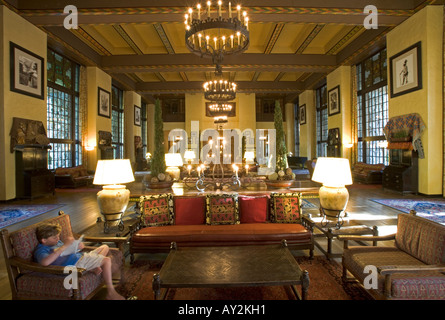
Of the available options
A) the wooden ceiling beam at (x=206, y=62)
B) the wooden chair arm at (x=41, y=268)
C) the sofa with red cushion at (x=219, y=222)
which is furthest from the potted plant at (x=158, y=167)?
the wooden ceiling beam at (x=206, y=62)

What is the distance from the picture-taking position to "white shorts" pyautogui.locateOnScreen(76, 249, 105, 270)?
2.10 metres

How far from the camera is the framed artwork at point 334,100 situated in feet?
36.9

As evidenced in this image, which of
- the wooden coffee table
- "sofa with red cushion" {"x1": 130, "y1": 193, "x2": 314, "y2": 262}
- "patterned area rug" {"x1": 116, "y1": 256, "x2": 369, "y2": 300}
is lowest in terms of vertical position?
"patterned area rug" {"x1": 116, "y1": 256, "x2": 369, "y2": 300}

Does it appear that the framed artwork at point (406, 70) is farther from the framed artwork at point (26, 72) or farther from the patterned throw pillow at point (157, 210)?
the framed artwork at point (26, 72)

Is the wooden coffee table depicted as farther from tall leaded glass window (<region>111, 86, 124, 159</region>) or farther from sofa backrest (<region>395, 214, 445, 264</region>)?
tall leaded glass window (<region>111, 86, 124, 159</region>)

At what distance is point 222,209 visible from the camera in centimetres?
356

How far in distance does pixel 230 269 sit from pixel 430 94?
7370mm

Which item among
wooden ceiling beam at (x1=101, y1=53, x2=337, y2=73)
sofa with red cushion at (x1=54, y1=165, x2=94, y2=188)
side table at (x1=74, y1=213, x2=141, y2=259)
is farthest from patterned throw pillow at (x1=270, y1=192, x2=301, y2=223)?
sofa with red cushion at (x1=54, y1=165, x2=94, y2=188)

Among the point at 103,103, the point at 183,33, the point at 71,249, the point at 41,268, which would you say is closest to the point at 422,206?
the point at 71,249

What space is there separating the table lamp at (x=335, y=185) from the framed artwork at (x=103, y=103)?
1063cm

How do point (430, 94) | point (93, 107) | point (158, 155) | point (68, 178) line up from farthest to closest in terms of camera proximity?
point (93, 107)
point (68, 178)
point (430, 94)
point (158, 155)

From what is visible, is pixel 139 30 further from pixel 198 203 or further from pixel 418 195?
pixel 418 195

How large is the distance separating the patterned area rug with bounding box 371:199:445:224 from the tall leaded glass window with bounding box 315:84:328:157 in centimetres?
798

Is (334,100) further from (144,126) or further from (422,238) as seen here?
(144,126)
